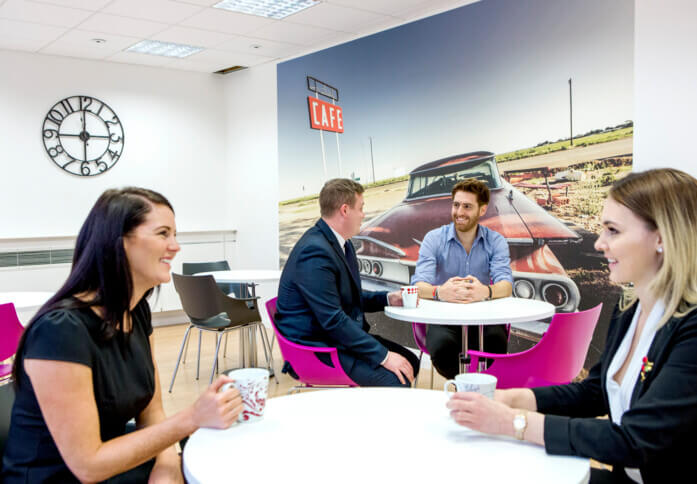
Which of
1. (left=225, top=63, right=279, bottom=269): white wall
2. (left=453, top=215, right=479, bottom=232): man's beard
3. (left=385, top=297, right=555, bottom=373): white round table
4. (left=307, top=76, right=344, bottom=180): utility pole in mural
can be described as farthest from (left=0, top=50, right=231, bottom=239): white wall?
(left=385, top=297, right=555, bottom=373): white round table

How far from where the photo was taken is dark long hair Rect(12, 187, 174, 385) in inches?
55.9

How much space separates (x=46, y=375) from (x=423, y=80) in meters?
4.30

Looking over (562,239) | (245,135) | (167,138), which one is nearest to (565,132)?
(562,239)

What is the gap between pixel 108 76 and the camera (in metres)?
6.56

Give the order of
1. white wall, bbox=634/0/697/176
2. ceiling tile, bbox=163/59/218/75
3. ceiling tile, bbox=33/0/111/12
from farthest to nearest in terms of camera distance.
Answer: ceiling tile, bbox=163/59/218/75 < ceiling tile, bbox=33/0/111/12 < white wall, bbox=634/0/697/176

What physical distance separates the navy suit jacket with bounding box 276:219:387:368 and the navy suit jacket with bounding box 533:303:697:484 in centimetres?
154

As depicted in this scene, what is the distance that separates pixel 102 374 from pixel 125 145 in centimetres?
582

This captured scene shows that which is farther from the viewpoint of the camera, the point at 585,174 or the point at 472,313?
the point at 585,174

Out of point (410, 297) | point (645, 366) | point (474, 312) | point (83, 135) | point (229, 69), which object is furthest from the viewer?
point (229, 69)

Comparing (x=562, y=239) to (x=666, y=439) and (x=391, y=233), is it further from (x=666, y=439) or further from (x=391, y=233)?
(x=666, y=439)

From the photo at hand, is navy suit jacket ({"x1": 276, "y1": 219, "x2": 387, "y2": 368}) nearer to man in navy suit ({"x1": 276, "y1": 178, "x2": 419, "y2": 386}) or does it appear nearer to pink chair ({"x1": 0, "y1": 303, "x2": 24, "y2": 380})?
man in navy suit ({"x1": 276, "y1": 178, "x2": 419, "y2": 386})

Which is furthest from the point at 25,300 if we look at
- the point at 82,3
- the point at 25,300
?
the point at 82,3

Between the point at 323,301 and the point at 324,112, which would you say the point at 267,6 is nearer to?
the point at 324,112

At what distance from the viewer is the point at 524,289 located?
4.43 metres
